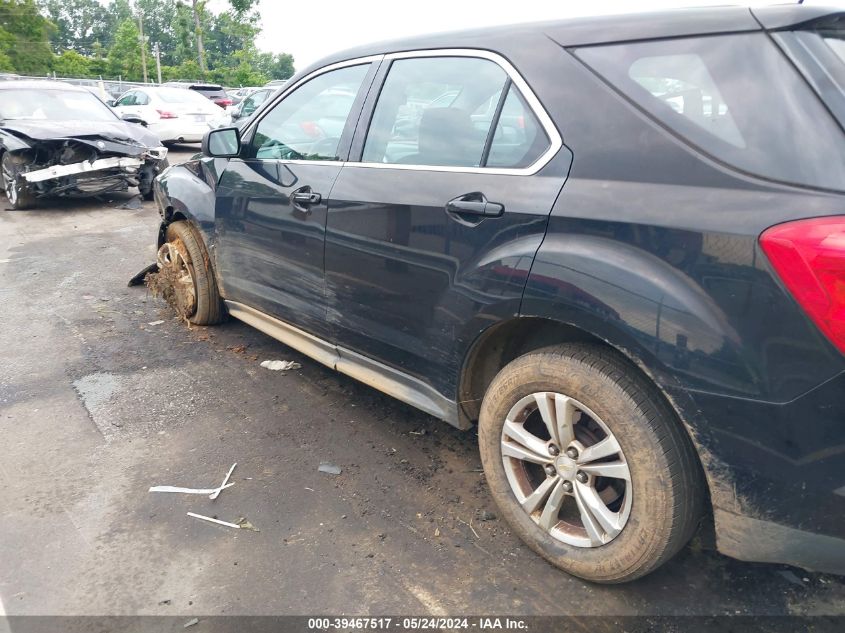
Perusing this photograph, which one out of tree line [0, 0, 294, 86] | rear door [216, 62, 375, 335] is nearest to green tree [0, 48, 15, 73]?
tree line [0, 0, 294, 86]

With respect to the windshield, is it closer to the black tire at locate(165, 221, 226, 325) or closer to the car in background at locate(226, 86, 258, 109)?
the black tire at locate(165, 221, 226, 325)

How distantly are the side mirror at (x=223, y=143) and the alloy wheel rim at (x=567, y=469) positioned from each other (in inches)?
92.9

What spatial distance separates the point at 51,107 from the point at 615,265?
9.74m

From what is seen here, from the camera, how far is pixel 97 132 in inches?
340

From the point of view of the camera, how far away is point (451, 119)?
272 cm

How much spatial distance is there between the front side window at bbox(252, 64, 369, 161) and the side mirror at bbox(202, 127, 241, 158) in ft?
0.36

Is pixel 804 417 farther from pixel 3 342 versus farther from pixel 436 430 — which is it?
pixel 3 342

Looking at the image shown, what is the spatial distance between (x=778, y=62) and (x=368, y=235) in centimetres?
165

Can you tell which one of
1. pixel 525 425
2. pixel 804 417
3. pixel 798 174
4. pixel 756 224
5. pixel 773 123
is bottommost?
pixel 525 425

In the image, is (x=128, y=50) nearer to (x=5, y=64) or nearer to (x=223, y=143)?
(x=5, y=64)

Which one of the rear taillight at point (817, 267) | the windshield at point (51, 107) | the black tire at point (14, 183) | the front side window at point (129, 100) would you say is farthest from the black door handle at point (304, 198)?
the front side window at point (129, 100)

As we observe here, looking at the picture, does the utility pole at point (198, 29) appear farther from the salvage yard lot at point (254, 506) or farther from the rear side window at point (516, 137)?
the rear side window at point (516, 137)

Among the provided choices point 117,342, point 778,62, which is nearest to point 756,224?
point 778,62

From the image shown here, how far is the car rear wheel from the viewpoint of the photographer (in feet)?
14.9
